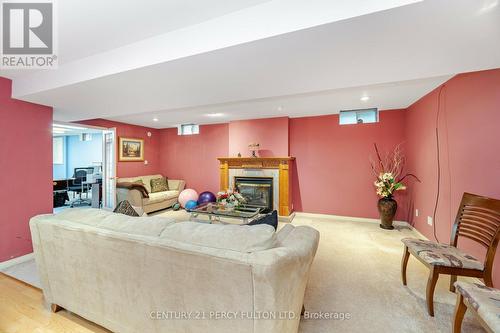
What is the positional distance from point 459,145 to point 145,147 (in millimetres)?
6684

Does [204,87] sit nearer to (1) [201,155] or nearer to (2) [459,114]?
(2) [459,114]

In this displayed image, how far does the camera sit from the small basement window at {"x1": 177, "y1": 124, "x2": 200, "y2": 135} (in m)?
5.99

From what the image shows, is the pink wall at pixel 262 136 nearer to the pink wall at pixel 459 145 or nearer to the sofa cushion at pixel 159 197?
the sofa cushion at pixel 159 197

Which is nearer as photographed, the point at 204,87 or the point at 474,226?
the point at 474,226

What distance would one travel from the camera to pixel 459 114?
2447mm

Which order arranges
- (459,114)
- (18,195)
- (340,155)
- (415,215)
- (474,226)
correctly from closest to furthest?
(474,226)
(459,114)
(18,195)
(415,215)
(340,155)

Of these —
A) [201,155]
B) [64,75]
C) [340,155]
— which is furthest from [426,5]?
[201,155]

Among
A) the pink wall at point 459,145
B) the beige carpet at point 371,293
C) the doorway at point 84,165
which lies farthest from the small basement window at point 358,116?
the doorway at point 84,165

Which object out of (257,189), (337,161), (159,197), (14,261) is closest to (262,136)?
(257,189)

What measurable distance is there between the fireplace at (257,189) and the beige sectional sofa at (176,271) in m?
3.22

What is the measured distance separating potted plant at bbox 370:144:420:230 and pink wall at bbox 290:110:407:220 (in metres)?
0.17

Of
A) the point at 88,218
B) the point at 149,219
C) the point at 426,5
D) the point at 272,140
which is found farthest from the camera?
the point at 272,140

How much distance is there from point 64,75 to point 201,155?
→ 12.4ft

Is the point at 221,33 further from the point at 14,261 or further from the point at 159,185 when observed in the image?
the point at 159,185
